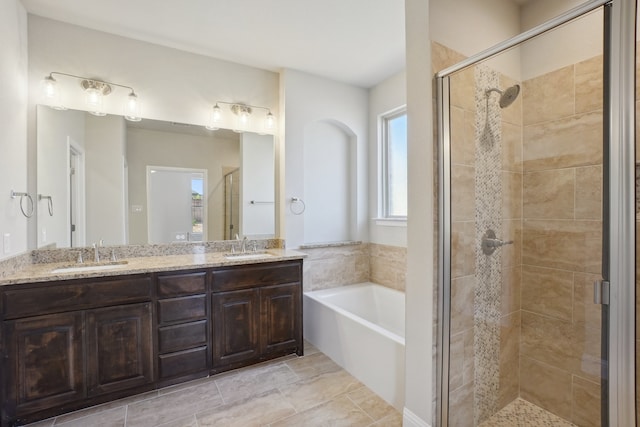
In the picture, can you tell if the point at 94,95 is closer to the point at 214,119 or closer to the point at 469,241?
the point at 214,119

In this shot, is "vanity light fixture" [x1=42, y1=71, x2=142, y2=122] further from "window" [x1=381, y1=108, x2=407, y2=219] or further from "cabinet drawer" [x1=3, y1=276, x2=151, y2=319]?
"window" [x1=381, y1=108, x2=407, y2=219]

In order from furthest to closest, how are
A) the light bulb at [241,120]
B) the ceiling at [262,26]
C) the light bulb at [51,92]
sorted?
the light bulb at [241,120]
the light bulb at [51,92]
the ceiling at [262,26]

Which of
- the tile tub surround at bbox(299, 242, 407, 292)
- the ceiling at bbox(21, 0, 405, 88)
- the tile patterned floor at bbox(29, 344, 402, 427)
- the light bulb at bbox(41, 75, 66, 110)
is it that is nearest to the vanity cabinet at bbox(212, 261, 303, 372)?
the tile patterned floor at bbox(29, 344, 402, 427)

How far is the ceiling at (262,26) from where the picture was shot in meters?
2.18

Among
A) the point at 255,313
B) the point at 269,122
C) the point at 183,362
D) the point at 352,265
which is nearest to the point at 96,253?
the point at 183,362

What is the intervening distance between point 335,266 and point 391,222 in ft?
2.66

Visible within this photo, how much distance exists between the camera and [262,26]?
2426 mm

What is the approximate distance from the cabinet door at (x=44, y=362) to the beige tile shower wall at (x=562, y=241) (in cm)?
293

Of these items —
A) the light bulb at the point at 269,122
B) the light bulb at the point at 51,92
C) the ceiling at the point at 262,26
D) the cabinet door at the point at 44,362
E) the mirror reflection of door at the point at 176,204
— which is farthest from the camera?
the light bulb at the point at 269,122

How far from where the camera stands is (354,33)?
2529 mm

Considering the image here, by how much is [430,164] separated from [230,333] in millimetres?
1967

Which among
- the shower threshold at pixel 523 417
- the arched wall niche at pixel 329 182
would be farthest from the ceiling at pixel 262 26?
the shower threshold at pixel 523 417

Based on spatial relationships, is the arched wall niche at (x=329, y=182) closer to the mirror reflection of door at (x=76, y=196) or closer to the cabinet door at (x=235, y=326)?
the cabinet door at (x=235, y=326)

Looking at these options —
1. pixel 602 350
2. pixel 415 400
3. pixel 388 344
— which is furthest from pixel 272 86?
pixel 602 350
